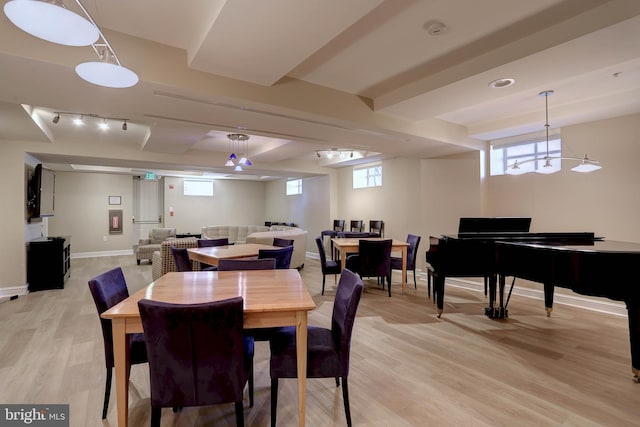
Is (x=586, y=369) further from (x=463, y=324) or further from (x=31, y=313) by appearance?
(x=31, y=313)

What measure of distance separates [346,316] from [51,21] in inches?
76.8

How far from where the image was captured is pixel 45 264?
16.9 ft

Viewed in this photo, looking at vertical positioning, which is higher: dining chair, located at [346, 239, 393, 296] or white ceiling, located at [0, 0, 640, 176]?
white ceiling, located at [0, 0, 640, 176]

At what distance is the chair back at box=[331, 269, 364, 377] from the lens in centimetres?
177

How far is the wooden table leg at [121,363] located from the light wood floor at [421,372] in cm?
39

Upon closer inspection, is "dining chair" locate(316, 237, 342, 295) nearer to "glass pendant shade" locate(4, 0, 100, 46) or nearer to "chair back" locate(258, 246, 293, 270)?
"chair back" locate(258, 246, 293, 270)

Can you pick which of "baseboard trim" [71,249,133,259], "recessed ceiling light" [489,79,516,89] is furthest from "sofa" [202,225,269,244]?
"recessed ceiling light" [489,79,516,89]

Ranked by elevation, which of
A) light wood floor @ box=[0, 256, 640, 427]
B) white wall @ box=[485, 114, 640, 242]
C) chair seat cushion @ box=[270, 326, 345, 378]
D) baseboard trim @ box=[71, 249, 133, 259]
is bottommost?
light wood floor @ box=[0, 256, 640, 427]

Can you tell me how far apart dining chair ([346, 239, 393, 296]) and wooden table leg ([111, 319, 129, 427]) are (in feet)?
11.2

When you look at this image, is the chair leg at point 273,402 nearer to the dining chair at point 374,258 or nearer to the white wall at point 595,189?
the dining chair at point 374,258

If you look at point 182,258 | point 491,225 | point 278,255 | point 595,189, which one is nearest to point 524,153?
point 595,189

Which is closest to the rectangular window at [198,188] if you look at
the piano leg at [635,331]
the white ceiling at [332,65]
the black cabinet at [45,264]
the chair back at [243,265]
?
the black cabinet at [45,264]

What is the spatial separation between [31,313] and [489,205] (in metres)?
7.10

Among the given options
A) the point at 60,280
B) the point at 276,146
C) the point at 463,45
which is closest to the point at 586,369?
the point at 463,45
